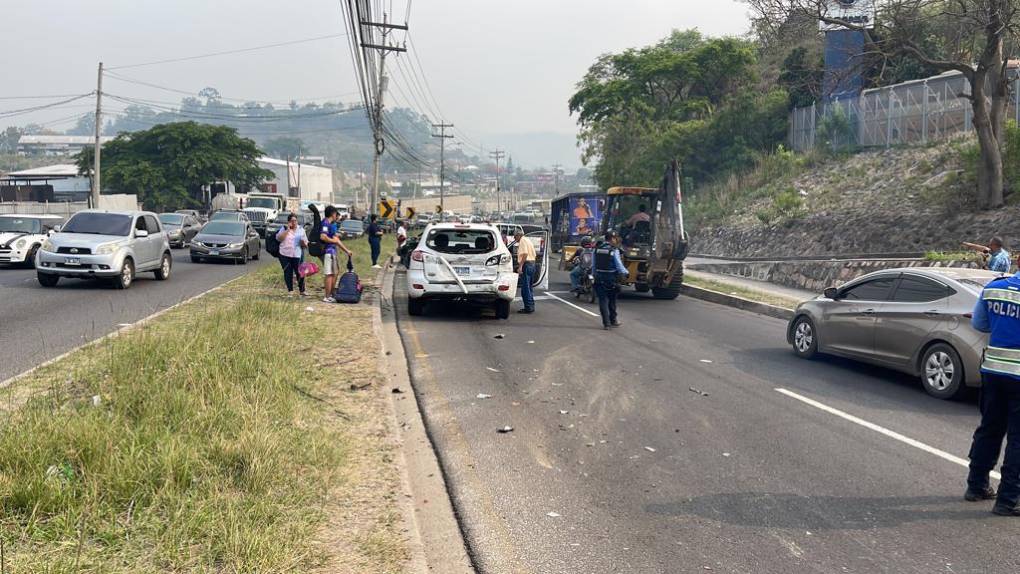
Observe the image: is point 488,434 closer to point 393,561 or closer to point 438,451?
point 438,451

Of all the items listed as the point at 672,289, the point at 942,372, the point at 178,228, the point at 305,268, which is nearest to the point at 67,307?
the point at 305,268

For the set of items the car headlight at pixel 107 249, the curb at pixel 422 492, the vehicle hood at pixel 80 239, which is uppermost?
the vehicle hood at pixel 80 239

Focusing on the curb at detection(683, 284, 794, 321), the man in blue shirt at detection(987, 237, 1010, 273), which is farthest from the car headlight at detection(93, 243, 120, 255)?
the man in blue shirt at detection(987, 237, 1010, 273)

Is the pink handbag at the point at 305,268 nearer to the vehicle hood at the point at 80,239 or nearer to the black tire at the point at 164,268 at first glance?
the vehicle hood at the point at 80,239

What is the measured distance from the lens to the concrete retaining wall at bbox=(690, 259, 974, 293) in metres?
21.2

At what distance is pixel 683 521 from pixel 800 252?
88.0 feet

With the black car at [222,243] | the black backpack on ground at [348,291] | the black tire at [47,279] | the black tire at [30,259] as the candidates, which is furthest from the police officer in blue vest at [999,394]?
the black tire at [30,259]

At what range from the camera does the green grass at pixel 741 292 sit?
776 inches

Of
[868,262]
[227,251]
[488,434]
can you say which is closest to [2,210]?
[227,251]

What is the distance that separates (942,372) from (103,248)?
634 inches

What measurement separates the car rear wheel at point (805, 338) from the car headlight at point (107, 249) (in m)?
14.0

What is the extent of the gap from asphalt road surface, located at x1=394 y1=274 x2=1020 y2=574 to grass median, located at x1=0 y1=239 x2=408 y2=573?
0.75 m

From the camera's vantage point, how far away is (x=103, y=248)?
18125 millimetres

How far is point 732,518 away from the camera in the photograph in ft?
18.5
